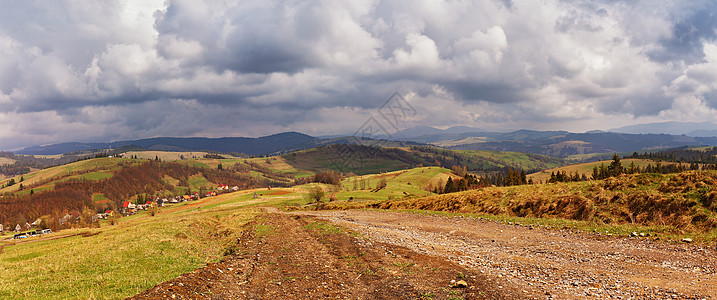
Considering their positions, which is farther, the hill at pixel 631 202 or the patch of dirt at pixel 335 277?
the hill at pixel 631 202

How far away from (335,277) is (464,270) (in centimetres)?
560

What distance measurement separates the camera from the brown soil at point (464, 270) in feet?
35.5

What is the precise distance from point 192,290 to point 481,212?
31.9 m

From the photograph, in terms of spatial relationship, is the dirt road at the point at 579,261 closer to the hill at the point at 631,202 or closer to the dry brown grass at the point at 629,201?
the hill at the point at 631,202

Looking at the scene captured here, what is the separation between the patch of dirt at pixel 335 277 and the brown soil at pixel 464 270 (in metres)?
0.04

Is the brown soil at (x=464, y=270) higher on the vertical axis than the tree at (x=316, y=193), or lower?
higher

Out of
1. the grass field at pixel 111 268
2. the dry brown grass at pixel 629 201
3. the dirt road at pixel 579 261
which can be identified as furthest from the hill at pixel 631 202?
Result: the grass field at pixel 111 268

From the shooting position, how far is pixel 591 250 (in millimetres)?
16469

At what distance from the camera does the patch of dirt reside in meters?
11.2

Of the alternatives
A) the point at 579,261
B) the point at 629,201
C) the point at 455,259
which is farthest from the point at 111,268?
the point at 629,201

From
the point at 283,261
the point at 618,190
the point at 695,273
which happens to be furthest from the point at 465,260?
the point at 618,190

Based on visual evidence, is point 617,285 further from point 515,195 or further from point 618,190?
point 515,195

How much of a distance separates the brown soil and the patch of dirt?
4 cm

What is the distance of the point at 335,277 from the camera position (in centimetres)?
1369
